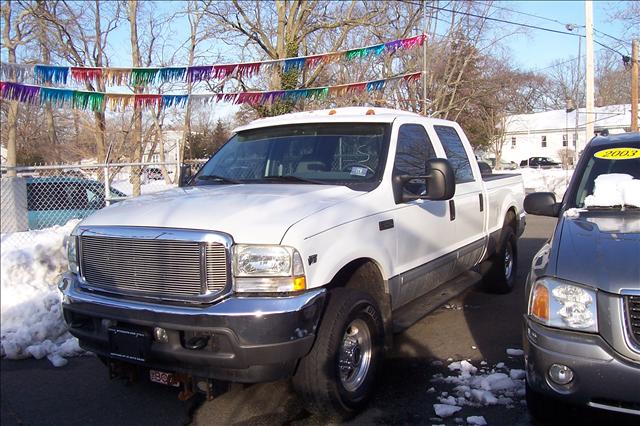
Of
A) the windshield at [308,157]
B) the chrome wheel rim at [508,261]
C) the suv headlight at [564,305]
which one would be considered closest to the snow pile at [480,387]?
the suv headlight at [564,305]

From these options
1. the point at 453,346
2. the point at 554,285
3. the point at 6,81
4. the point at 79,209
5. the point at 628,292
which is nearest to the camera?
the point at 628,292

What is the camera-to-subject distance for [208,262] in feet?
10.1

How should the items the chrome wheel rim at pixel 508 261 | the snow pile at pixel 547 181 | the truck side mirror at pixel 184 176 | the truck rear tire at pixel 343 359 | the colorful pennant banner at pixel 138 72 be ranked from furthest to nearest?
the snow pile at pixel 547 181, the colorful pennant banner at pixel 138 72, the chrome wheel rim at pixel 508 261, the truck side mirror at pixel 184 176, the truck rear tire at pixel 343 359

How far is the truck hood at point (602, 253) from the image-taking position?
9.27 feet

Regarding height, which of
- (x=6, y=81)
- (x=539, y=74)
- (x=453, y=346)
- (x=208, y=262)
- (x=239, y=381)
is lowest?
(x=453, y=346)

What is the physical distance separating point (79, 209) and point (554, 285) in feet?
31.1

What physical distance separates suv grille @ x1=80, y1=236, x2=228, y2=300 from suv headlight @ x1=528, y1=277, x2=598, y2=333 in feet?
5.65

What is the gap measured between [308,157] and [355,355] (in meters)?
1.61

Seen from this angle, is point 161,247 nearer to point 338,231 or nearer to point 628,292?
point 338,231

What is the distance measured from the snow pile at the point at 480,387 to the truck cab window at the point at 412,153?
1.43 m

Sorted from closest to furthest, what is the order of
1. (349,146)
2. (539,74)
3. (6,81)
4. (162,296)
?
(162,296) < (349,146) < (6,81) < (539,74)

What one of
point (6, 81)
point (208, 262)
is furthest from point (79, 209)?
point (208, 262)

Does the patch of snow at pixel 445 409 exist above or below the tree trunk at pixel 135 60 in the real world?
below

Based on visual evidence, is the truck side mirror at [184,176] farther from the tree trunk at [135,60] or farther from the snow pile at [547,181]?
the snow pile at [547,181]
